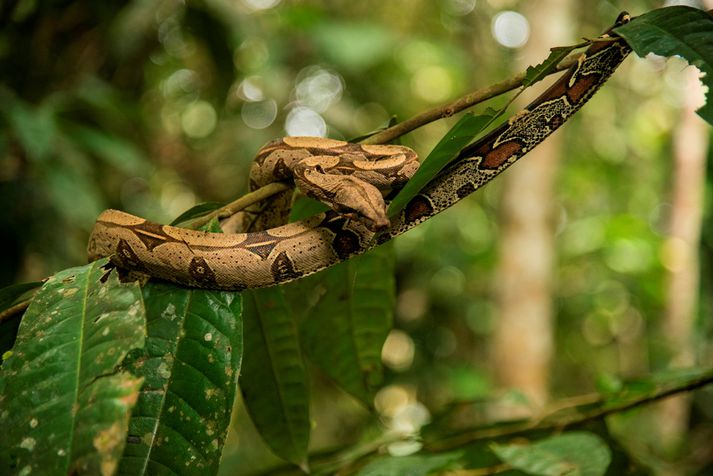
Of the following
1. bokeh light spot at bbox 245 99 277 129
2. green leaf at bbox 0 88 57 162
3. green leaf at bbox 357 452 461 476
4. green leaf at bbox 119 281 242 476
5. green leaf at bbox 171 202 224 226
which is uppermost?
bokeh light spot at bbox 245 99 277 129

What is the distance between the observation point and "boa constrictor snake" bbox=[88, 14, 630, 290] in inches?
57.2

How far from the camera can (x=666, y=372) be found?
174 centimetres

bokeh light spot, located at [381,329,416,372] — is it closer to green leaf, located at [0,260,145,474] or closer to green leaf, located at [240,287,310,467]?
green leaf, located at [240,287,310,467]

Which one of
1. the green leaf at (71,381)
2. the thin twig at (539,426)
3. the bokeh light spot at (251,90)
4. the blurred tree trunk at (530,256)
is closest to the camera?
the green leaf at (71,381)

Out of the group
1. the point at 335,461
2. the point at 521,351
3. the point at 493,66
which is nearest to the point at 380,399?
the point at 521,351

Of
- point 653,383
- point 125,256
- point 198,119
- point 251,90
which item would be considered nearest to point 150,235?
point 125,256

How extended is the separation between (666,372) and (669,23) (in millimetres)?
946

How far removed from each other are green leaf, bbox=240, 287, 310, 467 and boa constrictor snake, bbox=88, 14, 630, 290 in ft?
0.40

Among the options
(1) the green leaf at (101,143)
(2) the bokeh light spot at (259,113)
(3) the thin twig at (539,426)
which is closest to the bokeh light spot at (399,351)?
(2) the bokeh light spot at (259,113)

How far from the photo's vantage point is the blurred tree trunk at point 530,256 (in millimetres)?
4512

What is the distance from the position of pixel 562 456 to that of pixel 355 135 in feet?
12.7

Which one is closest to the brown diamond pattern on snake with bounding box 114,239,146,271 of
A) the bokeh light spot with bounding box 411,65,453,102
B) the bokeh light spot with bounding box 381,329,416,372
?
the bokeh light spot with bounding box 381,329,416,372

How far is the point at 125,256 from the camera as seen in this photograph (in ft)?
5.00

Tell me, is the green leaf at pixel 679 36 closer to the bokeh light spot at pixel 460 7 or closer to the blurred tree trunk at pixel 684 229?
the blurred tree trunk at pixel 684 229
